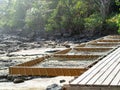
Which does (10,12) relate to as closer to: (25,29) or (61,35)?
(25,29)

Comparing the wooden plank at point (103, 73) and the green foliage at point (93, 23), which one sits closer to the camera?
the wooden plank at point (103, 73)

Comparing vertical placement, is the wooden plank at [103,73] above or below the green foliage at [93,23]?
below

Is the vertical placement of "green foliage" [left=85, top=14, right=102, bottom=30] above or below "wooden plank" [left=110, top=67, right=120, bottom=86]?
above

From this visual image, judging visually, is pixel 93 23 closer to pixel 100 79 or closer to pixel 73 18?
pixel 73 18

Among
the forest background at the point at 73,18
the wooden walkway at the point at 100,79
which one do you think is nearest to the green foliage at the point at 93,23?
the forest background at the point at 73,18

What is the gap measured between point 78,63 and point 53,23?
3027 cm

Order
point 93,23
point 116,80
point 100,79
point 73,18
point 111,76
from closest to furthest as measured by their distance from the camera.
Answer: point 116,80
point 100,79
point 111,76
point 93,23
point 73,18

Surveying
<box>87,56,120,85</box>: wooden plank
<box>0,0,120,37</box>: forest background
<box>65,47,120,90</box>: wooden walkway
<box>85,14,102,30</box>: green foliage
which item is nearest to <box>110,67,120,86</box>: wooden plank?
<box>65,47,120,90</box>: wooden walkway

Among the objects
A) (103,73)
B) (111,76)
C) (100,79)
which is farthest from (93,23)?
(100,79)

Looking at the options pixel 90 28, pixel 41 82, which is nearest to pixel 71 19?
pixel 90 28

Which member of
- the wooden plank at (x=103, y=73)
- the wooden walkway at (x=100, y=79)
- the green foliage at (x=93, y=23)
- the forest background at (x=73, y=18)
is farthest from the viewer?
the forest background at (x=73, y=18)

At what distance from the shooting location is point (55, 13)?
44.2 metres

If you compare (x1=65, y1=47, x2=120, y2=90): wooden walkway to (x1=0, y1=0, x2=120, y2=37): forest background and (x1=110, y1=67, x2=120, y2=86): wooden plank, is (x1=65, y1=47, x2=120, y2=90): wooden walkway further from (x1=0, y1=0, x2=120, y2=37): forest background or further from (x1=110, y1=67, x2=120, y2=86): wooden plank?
(x1=0, y1=0, x2=120, y2=37): forest background

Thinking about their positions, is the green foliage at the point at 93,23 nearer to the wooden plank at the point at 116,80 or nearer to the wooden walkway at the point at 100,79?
the wooden walkway at the point at 100,79
